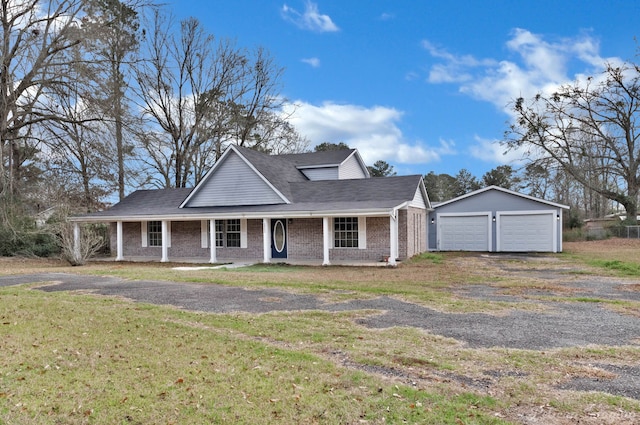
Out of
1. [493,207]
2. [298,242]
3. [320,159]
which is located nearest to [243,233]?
[298,242]

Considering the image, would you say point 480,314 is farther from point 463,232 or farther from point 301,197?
point 463,232

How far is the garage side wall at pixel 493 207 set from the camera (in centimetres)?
2206

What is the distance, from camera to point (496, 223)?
22.8 m

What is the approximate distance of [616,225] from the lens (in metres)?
31.7

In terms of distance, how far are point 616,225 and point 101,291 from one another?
1338 inches

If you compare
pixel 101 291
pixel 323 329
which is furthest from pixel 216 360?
pixel 101 291

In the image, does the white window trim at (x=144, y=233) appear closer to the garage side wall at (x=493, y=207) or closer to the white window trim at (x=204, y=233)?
the white window trim at (x=204, y=233)

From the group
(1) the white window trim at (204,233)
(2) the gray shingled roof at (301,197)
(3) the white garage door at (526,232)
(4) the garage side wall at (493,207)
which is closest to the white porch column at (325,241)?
(2) the gray shingled roof at (301,197)

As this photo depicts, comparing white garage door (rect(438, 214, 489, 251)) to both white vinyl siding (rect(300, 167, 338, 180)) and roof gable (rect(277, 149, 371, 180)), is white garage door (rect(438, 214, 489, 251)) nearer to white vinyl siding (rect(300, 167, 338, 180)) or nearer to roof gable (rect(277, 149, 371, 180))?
roof gable (rect(277, 149, 371, 180))

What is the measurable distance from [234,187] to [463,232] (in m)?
12.4

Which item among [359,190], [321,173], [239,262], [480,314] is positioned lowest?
[239,262]

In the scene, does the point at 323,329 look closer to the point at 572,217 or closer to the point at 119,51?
the point at 119,51

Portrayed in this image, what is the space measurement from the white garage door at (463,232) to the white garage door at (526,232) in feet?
2.63

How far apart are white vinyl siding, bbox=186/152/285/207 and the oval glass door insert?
3.19ft
